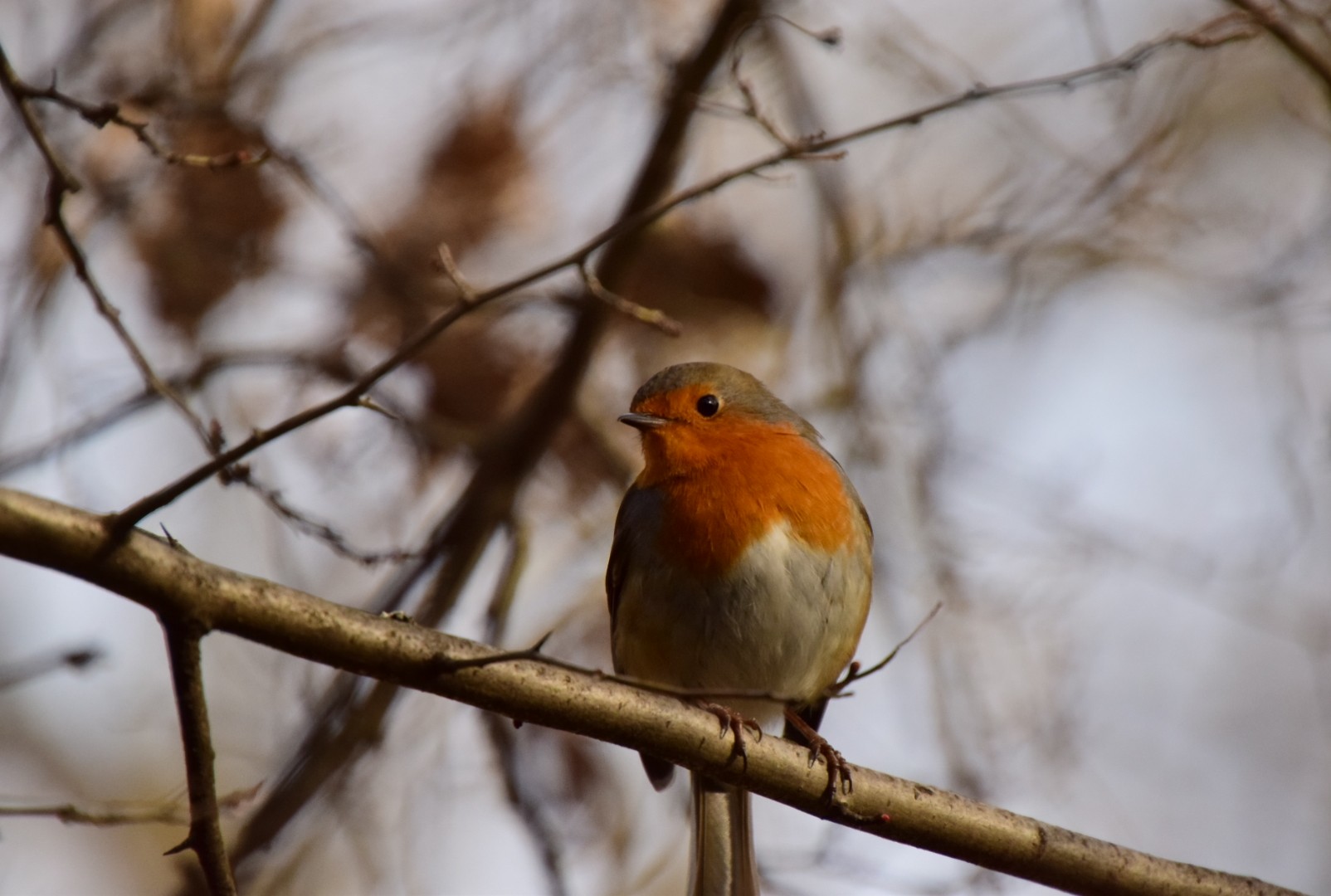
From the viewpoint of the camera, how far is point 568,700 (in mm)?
3191

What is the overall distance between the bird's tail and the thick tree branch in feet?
3.72

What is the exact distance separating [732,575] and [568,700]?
1.42 m

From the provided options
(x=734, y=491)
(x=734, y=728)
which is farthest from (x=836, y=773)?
(x=734, y=491)

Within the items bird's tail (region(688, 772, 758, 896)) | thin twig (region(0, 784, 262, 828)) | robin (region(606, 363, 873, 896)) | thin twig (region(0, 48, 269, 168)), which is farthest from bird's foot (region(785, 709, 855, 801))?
thin twig (region(0, 48, 269, 168))

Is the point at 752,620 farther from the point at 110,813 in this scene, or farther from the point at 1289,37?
the point at 1289,37

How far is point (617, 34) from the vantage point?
257 inches

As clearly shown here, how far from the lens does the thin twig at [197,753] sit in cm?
272

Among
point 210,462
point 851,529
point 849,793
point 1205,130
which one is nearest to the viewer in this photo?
point 210,462

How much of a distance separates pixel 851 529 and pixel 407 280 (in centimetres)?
231

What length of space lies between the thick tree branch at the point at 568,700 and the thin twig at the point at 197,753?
52mm

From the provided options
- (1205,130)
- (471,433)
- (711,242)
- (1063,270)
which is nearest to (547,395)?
(471,433)

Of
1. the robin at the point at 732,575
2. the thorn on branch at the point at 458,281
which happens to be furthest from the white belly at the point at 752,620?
the thorn on branch at the point at 458,281

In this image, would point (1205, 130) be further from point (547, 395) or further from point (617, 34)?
point (547, 395)

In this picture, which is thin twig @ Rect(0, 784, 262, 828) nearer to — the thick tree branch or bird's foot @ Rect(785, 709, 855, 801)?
the thick tree branch
